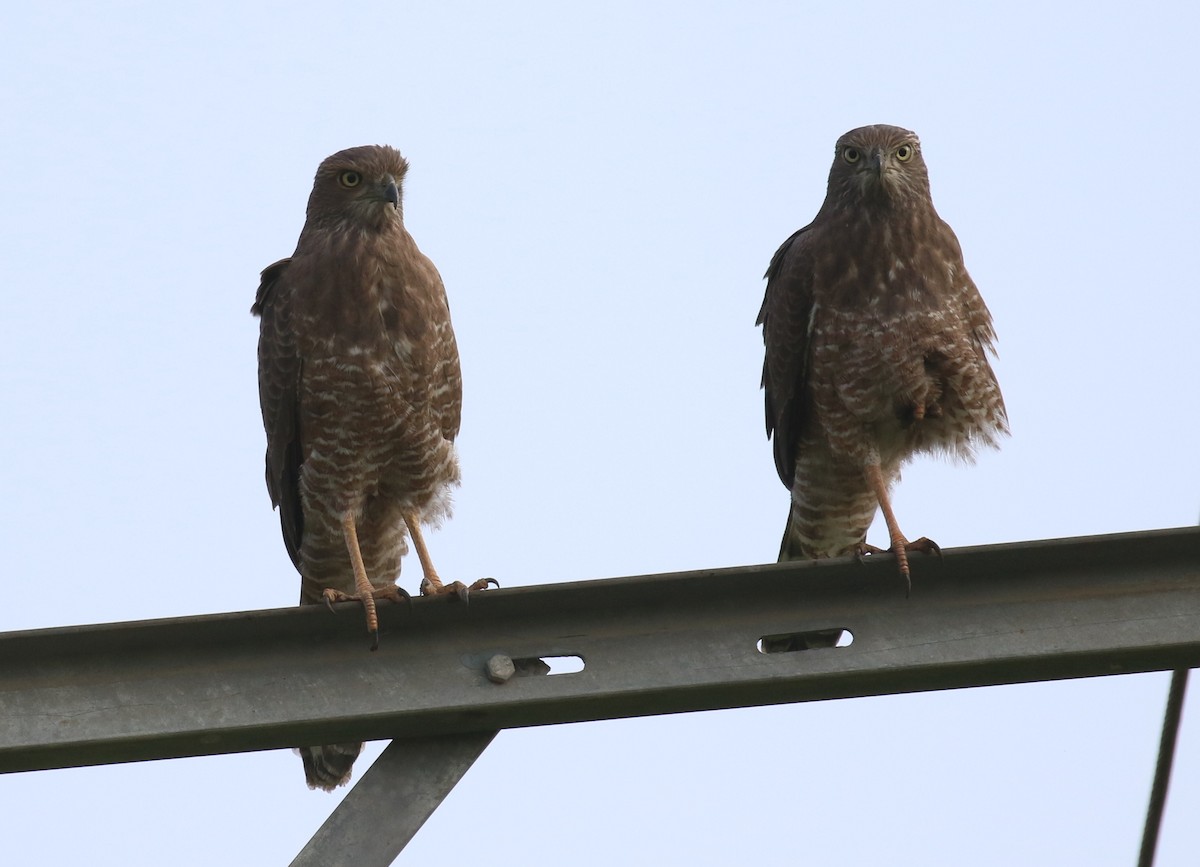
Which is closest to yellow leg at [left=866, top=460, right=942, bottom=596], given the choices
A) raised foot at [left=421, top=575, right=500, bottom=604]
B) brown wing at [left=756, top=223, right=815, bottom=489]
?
brown wing at [left=756, top=223, right=815, bottom=489]

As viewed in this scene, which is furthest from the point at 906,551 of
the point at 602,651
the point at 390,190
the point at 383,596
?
the point at 390,190

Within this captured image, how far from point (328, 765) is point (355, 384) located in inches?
58.8

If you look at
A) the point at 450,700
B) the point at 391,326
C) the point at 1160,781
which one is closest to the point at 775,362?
the point at 391,326

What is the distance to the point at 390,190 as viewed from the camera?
21.5ft

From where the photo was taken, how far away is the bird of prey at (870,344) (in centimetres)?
630

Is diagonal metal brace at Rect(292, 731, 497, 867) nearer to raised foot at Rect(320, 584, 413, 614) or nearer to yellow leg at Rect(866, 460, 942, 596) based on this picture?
raised foot at Rect(320, 584, 413, 614)

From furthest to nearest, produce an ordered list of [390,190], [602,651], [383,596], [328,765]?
[390,190]
[328,765]
[383,596]
[602,651]

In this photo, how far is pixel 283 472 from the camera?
253 inches

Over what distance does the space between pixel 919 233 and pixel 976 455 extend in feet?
3.10

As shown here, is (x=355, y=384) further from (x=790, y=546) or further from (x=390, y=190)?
(x=790, y=546)

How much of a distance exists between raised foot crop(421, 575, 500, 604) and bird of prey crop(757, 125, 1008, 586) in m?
1.73

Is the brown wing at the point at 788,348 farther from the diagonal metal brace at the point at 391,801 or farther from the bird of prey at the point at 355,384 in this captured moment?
the diagonal metal brace at the point at 391,801

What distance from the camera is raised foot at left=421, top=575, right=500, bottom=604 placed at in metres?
4.11

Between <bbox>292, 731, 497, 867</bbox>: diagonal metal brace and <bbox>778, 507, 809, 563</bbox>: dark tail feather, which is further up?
<bbox>778, 507, 809, 563</bbox>: dark tail feather
